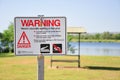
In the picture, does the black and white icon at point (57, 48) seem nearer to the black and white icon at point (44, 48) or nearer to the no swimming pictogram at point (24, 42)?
the black and white icon at point (44, 48)

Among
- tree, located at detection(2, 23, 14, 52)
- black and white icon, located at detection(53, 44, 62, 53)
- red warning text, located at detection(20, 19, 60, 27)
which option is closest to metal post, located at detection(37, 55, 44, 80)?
black and white icon, located at detection(53, 44, 62, 53)

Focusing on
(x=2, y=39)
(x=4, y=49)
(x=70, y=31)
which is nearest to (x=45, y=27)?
(x=70, y=31)

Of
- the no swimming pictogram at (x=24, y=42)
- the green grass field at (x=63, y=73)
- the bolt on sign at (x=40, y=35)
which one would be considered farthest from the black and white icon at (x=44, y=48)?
the green grass field at (x=63, y=73)

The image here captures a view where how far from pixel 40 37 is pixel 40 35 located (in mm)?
26

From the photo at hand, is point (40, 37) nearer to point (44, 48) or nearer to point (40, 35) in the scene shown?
point (40, 35)

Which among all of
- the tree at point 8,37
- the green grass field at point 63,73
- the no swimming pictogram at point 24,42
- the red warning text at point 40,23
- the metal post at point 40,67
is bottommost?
the green grass field at point 63,73

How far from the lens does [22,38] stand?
3.81 metres

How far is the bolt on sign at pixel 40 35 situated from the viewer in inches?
147

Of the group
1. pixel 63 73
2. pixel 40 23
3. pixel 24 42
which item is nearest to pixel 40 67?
pixel 24 42

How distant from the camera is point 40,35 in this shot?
3756mm

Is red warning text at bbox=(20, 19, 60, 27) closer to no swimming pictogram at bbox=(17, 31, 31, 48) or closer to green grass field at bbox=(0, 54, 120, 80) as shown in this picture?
no swimming pictogram at bbox=(17, 31, 31, 48)

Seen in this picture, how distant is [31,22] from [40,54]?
426 mm

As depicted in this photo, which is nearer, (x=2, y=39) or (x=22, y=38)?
(x=22, y=38)

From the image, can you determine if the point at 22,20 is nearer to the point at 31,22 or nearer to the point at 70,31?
the point at 31,22
